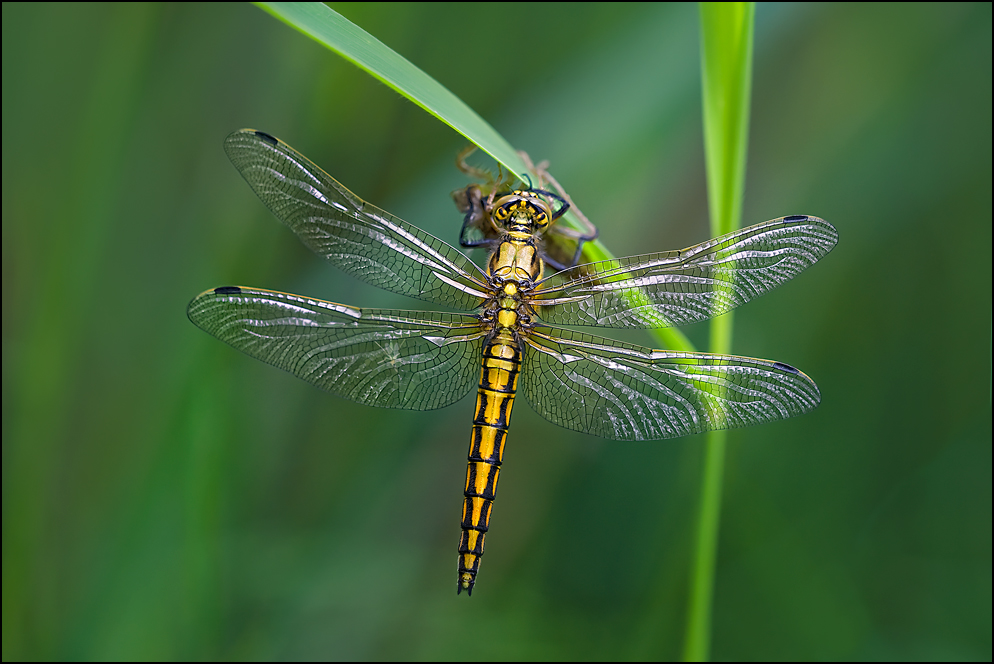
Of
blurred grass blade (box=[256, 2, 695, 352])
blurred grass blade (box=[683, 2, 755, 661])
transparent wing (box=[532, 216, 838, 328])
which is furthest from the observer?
transparent wing (box=[532, 216, 838, 328])

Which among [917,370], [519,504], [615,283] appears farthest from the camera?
[519,504]

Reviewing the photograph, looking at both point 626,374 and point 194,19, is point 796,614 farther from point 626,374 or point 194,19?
point 194,19

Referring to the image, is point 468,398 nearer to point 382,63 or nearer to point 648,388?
point 648,388

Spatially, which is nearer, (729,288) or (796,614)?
(729,288)

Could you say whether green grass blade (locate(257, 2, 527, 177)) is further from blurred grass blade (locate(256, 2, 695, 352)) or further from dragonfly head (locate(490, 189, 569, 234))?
dragonfly head (locate(490, 189, 569, 234))

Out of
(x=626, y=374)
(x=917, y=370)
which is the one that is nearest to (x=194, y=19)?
(x=626, y=374)

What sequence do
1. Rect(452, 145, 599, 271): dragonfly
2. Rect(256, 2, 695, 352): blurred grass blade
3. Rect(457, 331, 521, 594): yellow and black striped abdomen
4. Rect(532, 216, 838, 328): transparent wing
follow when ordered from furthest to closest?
Rect(452, 145, 599, 271): dragonfly, Rect(457, 331, 521, 594): yellow and black striped abdomen, Rect(532, 216, 838, 328): transparent wing, Rect(256, 2, 695, 352): blurred grass blade

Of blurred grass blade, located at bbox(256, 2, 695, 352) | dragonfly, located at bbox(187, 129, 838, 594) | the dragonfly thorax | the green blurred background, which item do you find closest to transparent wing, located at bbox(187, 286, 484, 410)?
dragonfly, located at bbox(187, 129, 838, 594)
